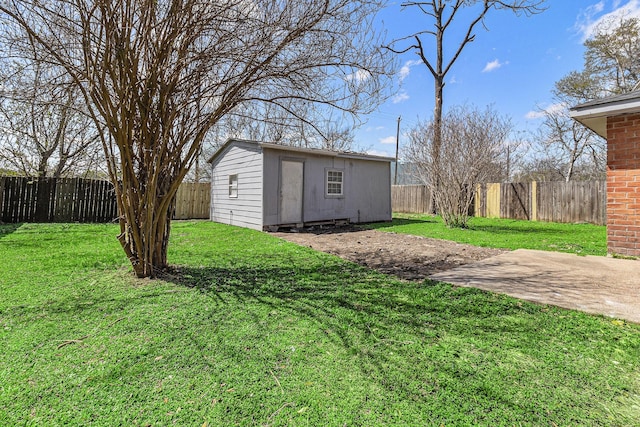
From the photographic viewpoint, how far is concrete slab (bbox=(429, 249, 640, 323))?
2.84m

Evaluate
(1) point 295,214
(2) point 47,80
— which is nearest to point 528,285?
(2) point 47,80

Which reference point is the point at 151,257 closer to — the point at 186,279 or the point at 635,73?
the point at 186,279

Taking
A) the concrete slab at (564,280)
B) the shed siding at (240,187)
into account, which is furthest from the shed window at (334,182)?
the concrete slab at (564,280)

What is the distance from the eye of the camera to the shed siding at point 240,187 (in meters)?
8.90

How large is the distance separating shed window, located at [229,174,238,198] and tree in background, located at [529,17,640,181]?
1429 cm

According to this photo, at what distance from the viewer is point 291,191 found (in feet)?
30.6

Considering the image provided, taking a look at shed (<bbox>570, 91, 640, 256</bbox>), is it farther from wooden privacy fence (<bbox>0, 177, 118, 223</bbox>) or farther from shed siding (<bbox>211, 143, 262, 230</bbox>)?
wooden privacy fence (<bbox>0, 177, 118, 223</bbox>)

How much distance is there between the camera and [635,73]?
13.9 meters

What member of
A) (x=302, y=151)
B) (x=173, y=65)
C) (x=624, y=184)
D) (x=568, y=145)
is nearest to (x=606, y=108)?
(x=624, y=184)

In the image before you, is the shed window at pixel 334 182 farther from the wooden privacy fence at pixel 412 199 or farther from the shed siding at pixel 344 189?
the wooden privacy fence at pixel 412 199

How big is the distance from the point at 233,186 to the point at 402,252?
6.65 metres

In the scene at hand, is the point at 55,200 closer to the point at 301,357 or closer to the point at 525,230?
the point at 301,357

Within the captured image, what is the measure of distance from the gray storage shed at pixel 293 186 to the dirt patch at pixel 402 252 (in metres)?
1.95

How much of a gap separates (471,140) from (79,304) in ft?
32.1
